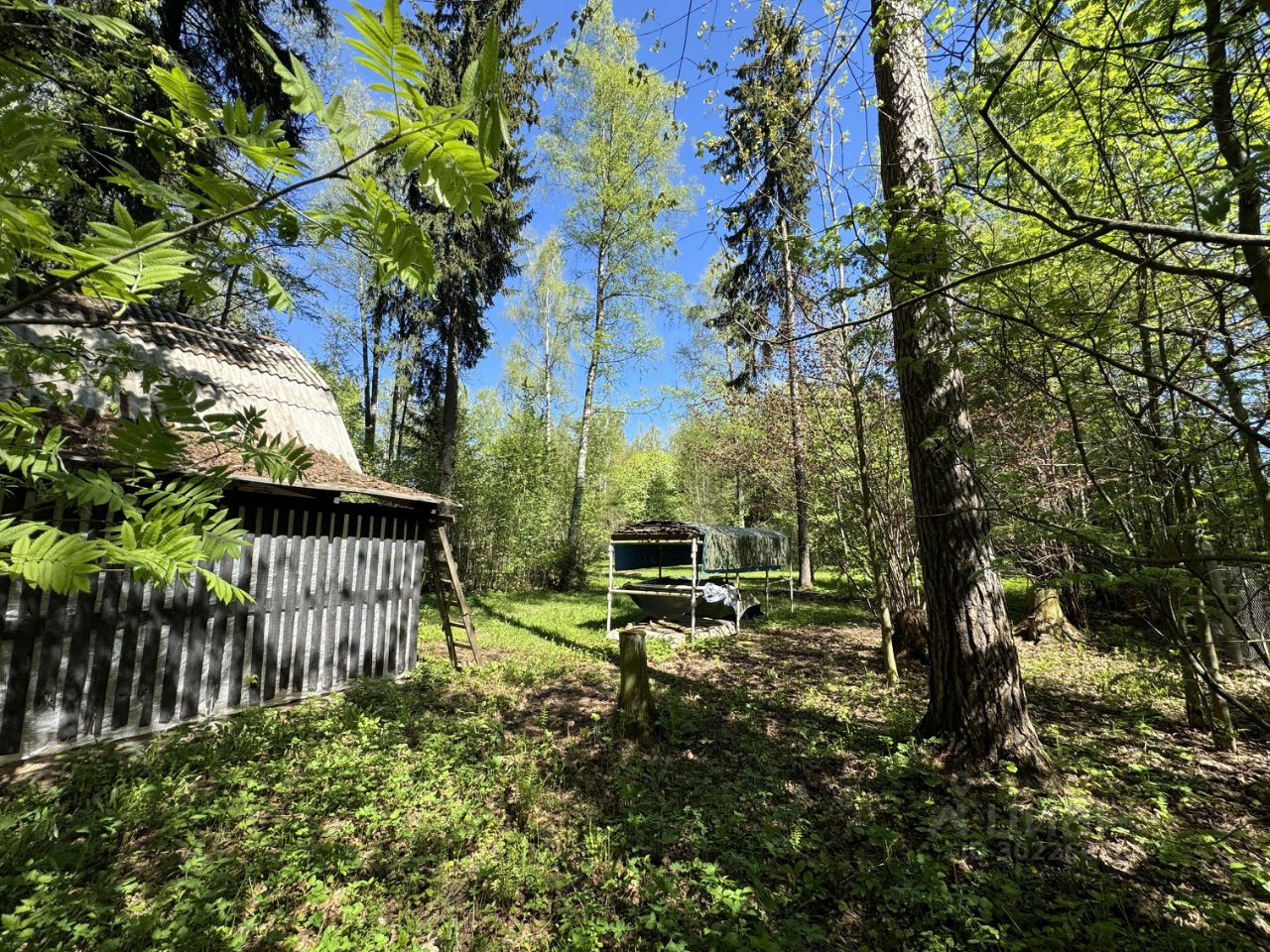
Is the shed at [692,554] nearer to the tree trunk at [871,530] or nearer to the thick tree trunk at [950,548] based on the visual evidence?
the tree trunk at [871,530]

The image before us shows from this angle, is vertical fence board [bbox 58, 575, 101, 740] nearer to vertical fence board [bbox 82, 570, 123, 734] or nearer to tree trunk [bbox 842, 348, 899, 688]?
vertical fence board [bbox 82, 570, 123, 734]

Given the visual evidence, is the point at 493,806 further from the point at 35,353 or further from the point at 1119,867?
the point at 1119,867

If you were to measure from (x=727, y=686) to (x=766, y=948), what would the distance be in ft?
12.4

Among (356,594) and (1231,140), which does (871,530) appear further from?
(356,594)

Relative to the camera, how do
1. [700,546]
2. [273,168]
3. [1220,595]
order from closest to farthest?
[273,168] → [1220,595] → [700,546]

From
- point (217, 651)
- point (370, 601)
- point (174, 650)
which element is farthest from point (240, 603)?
point (370, 601)

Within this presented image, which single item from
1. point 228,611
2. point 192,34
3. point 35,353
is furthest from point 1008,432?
point 192,34

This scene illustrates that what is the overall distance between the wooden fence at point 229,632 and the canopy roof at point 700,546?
392 centimetres

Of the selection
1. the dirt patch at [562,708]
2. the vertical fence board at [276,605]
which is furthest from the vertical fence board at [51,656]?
the dirt patch at [562,708]

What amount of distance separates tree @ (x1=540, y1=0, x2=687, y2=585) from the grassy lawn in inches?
415

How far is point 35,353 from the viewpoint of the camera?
4.15ft

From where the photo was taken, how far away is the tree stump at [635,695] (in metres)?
4.31

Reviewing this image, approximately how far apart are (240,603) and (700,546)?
6.78m

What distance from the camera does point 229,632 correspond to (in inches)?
178
